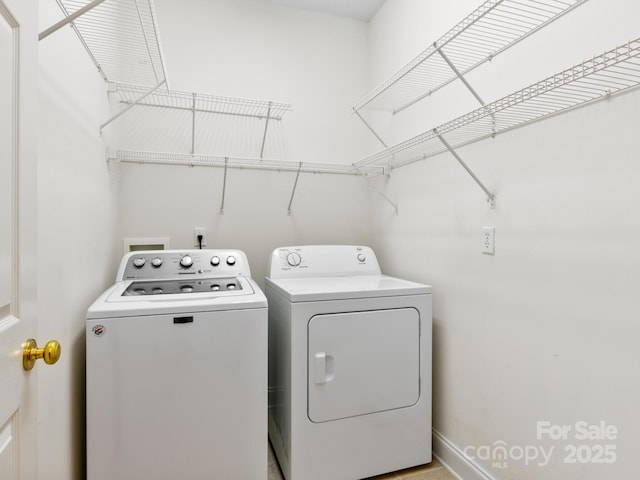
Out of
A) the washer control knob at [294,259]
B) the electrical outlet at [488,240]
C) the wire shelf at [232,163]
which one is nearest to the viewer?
the electrical outlet at [488,240]

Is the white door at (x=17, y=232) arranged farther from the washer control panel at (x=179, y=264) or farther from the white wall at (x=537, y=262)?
the white wall at (x=537, y=262)

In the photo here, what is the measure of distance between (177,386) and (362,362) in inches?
31.5

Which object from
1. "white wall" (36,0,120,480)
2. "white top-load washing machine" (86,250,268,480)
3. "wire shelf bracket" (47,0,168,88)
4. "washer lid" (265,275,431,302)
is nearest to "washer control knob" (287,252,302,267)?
"washer lid" (265,275,431,302)

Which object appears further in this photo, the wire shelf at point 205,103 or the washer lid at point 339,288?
the wire shelf at point 205,103

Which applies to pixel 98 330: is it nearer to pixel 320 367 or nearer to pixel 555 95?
pixel 320 367

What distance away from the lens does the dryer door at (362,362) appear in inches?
60.4

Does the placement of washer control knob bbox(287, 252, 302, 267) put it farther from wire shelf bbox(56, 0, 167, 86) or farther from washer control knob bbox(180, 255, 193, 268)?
wire shelf bbox(56, 0, 167, 86)

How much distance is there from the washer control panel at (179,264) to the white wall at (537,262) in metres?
1.11

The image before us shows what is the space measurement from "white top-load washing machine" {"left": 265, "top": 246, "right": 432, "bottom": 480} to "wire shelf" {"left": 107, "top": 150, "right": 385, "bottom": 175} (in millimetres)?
874

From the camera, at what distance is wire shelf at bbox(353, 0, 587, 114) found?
1.17m

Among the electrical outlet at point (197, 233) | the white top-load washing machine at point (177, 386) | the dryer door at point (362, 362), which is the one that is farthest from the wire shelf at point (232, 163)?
the dryer door at point (362, 362)

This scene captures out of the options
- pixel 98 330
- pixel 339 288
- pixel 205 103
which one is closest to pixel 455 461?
pixel 339 288

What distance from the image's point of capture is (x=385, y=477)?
1.66m

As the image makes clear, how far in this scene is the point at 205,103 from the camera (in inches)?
86.0
